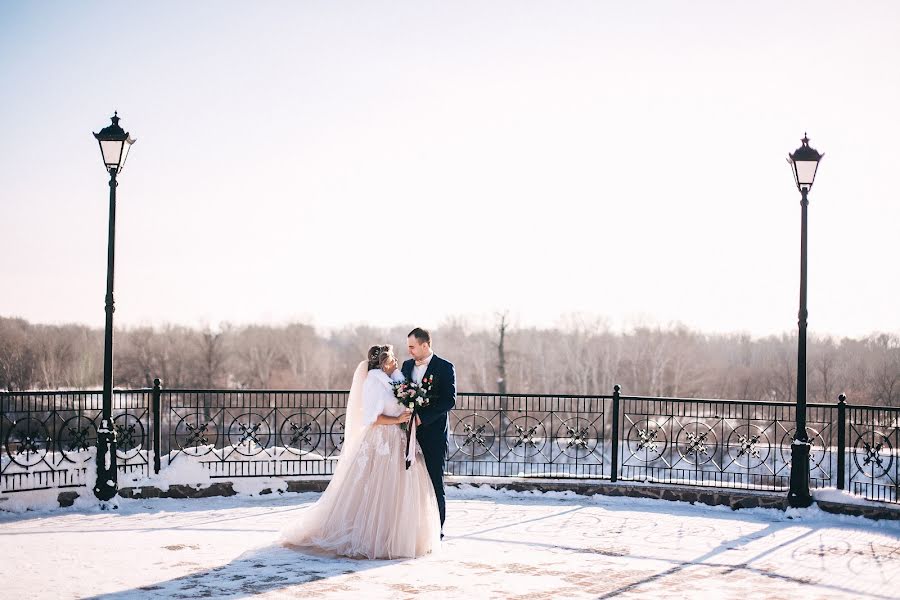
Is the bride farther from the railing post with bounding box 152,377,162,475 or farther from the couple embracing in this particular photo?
the railing post with bounding box 152,377,162,475

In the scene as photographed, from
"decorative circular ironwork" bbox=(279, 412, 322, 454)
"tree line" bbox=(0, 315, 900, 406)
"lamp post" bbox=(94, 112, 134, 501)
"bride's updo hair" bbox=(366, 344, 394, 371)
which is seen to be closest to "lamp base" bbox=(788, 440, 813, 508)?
"bride's updo hair" bbox=(366, 344, 394, 371)

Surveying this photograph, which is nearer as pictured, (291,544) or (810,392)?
(291,544)

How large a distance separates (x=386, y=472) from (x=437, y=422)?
777 mm

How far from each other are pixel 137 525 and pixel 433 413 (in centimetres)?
371

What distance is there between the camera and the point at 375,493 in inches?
318

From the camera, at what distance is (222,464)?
11875 mm

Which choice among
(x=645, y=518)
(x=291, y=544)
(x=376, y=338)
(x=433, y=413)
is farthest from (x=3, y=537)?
(x=376, y=338)

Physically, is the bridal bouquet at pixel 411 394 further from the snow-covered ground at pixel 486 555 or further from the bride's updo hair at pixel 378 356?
the snow-covered ground at pixel 486 555

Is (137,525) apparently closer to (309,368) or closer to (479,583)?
(479,583)

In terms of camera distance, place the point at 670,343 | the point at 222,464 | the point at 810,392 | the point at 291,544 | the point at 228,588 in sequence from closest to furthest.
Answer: the point at 228,588
the point at 291,544
the point at 222,464
the point at 810,392
the point at 670,343

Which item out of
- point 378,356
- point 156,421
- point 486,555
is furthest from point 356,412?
point 156,421

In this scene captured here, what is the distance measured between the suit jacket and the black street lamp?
4714 millimetres

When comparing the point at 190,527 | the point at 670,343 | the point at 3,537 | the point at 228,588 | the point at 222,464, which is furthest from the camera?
the point at 670,343

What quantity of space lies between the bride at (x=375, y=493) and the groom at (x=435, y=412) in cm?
14
